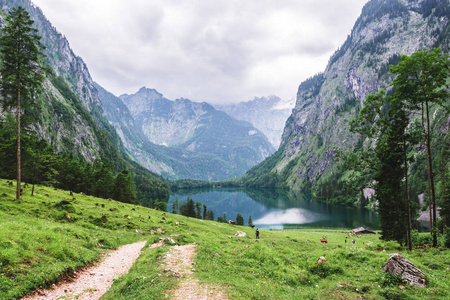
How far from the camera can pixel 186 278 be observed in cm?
1390

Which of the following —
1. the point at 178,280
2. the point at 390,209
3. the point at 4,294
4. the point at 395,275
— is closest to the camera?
the point at 4,294

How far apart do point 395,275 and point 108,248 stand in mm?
27853

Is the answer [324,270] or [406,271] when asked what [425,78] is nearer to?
[406,271]

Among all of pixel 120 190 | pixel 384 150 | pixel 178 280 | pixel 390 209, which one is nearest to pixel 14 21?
pixel 178 280

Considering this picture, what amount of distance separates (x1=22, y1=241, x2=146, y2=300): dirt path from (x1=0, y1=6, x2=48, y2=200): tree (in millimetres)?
22112

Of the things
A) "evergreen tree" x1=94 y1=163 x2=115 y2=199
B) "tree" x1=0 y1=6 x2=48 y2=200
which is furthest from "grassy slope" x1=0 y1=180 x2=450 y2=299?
"evergreen tree" x1=94 y1=163 x2=115 y2=199

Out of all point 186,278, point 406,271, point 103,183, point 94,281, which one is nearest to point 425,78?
point 406,271

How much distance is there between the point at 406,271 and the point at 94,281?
21.9 m

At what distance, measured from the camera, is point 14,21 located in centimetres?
3038

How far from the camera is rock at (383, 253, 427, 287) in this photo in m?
13.6

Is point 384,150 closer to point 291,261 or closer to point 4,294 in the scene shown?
point 291,261

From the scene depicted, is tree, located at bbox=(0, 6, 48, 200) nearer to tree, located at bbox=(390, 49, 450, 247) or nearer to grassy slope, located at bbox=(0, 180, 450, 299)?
grassy slope, located at bbox=(0, 180, 450, 299)

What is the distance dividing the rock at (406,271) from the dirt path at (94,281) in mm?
19476

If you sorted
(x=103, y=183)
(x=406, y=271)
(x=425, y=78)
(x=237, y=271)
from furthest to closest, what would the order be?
(x=103, y=183) → (x=425, y=78) → (x=237, y=271) → (x=406, y=271)
